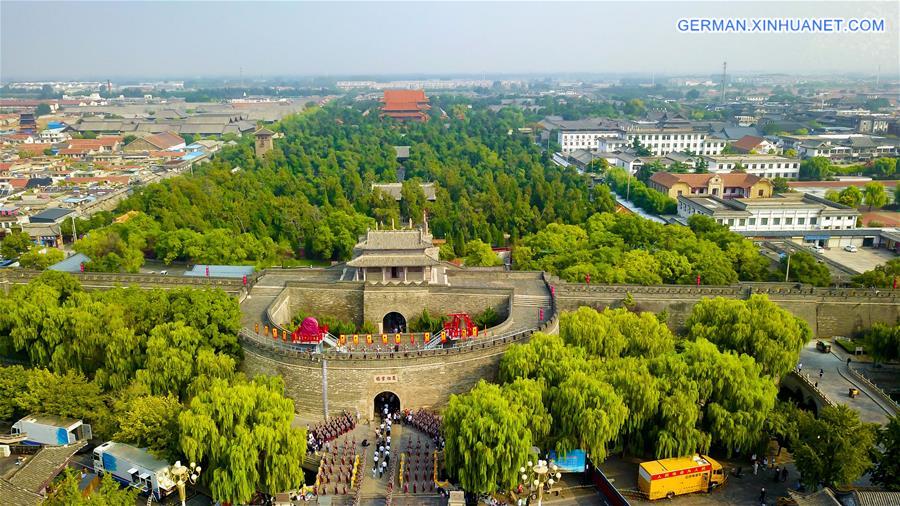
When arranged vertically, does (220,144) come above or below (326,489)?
above

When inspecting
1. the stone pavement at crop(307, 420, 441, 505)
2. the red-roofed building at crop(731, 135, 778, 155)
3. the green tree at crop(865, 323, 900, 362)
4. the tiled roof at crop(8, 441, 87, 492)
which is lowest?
the stone pavement at crop(307, 420, 441, 505)

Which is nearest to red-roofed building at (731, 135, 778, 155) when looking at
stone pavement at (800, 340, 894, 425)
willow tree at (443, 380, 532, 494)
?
stone pavement at (800, 340, 894, 425)

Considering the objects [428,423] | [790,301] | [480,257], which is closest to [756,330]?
[790,301]

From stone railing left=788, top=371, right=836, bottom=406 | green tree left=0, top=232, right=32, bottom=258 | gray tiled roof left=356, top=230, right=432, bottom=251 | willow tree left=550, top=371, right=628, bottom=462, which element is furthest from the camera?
green tree left=0, top=232, right=32, bottom=258

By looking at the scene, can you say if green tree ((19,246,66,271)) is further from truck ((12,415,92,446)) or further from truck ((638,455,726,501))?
truck ((638,455,726,501))

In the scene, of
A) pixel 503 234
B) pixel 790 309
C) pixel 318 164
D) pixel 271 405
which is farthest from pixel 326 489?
pixel 318 164

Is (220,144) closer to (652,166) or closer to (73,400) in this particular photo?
(652,166)

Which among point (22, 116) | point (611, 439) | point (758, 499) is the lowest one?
point (758, 499)

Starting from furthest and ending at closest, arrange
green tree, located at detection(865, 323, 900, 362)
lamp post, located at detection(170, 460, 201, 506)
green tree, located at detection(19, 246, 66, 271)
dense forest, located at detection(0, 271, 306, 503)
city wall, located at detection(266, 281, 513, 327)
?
green tree, located at detection(19, 246, 66, 271)
city wall, located at detection(266, 281, 513, 327)
green tree, located at detection(865, 323, 900, 362)
dense forest, located at detection(0, 271, 306, 503)
lamp post, located at detection(170, 460, 201, 506)
